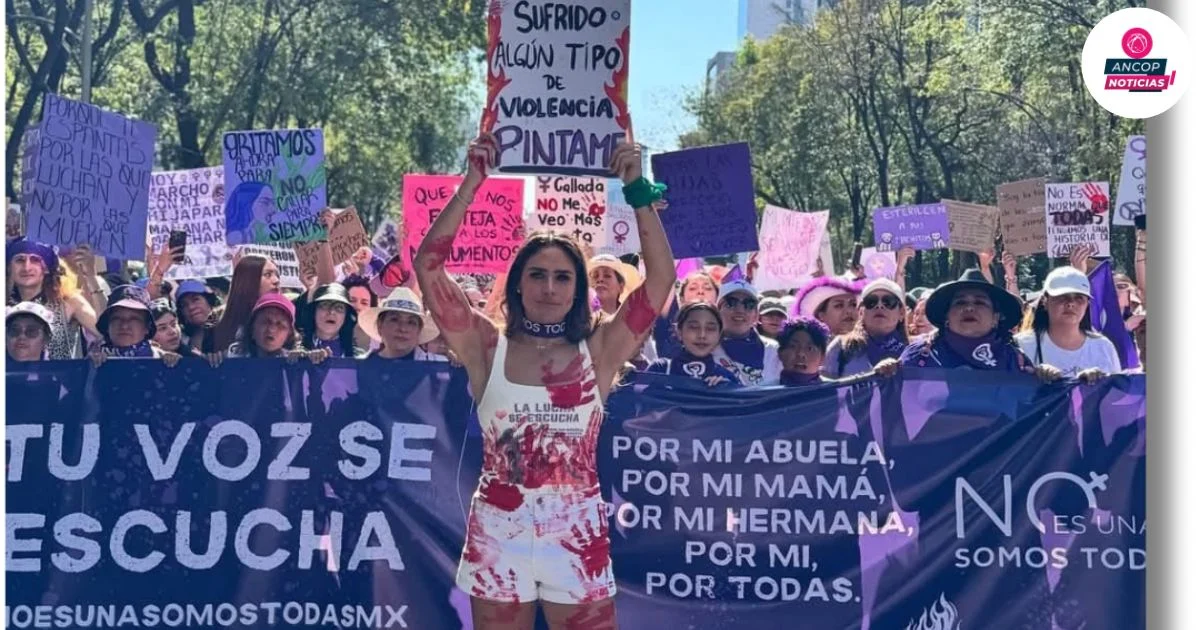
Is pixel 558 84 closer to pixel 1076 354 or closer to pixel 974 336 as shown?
pixel 974 336

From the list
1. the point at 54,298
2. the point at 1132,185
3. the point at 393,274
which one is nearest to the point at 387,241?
the point at 393,274

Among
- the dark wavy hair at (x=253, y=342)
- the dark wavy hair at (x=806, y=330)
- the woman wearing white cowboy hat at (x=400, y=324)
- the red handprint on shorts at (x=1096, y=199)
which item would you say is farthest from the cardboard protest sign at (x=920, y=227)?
the dark wavy hair at (x=253, y=342)

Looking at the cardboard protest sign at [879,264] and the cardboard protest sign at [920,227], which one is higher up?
the cardboard protest sign at [920,227]

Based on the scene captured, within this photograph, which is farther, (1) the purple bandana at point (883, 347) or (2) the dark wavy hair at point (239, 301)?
(2) the dark wavy hair at point (239, 301)

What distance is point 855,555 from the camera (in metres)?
5.97

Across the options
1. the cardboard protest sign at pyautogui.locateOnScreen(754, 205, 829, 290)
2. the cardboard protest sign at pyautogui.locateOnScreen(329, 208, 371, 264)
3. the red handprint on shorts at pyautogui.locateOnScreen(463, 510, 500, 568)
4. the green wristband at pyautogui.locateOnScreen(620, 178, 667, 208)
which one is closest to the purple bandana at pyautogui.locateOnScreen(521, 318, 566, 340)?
the green wristband at pyautogui.locateOnScreen(620, 178, 667, 208)

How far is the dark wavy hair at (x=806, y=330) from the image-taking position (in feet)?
21.1

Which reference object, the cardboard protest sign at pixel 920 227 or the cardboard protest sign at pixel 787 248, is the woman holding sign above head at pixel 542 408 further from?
the cardboard protest sign at pixel 920 227

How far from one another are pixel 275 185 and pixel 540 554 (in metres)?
5.70

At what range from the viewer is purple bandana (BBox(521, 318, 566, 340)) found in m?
4.96

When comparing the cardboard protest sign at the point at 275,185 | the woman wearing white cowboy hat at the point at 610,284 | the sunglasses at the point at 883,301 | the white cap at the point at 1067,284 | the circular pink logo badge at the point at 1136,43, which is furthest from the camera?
the cardboard protest sign at the point at 275,185

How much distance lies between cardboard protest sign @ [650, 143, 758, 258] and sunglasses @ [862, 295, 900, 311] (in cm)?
181

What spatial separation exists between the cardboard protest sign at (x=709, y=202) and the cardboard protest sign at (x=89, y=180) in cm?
301

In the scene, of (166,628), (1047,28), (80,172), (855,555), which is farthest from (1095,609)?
(1047,28)
